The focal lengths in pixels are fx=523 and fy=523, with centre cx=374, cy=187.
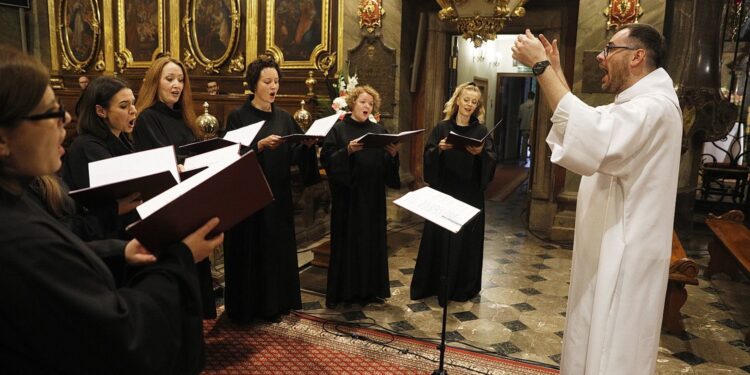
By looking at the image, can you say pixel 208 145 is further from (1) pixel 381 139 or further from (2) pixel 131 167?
(1) pixel 381 139

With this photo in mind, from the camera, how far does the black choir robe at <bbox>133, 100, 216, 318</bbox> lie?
12.0ft

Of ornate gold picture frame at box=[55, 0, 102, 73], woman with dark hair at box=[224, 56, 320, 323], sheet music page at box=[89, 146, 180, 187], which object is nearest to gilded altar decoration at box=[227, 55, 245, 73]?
ornate gold picture frame at box=[55, 0, 102, 73]

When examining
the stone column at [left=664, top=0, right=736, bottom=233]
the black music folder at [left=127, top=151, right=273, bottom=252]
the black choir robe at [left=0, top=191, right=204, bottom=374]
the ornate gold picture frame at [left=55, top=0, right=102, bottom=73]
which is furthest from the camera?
the ornate gold picture frame at [left=55, top=0, right=102, bottom=73]

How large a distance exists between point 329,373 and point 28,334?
8.32ft

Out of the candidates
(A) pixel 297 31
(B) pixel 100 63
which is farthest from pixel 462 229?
(B) pixel 100 63

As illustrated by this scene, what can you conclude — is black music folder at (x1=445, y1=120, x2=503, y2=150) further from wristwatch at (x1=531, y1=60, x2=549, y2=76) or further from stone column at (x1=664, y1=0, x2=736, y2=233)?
stone column at (x1=664, y1=0, x2=736, y2=233)

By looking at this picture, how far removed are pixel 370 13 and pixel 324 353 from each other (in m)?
5.36

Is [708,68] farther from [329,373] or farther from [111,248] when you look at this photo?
[111,248]

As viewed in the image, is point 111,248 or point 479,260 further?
point 479,260

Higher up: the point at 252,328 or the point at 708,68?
the point at 708,68

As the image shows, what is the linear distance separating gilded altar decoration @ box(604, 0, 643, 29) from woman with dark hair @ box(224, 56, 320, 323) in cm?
447

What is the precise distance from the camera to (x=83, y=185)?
276 cm

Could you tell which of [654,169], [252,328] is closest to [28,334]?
[654,169]

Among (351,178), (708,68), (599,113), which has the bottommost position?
(351,178)
